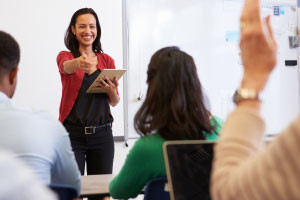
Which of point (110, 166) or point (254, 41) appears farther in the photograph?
point (110, 166)

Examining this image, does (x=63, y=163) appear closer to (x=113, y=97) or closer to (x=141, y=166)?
(x=141, y=166)

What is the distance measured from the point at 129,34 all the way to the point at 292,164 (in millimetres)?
3476

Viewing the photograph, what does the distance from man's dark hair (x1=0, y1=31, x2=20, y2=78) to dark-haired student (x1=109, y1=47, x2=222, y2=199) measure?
523 mm

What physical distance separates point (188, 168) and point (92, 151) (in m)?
1.54

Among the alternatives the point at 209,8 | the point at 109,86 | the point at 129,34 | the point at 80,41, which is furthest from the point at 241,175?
the point at 209,8

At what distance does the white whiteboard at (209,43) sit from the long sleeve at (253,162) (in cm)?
318

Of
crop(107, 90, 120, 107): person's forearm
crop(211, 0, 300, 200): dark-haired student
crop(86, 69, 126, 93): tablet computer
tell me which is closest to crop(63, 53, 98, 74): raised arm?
crop(86, 69, 126, 93): tablet computer

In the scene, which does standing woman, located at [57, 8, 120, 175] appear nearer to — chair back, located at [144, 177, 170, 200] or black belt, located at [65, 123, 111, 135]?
black belt, located at [65, 123, 111, 135]

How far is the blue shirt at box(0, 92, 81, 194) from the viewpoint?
3.84 feet

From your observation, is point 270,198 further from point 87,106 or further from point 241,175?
point 87,106

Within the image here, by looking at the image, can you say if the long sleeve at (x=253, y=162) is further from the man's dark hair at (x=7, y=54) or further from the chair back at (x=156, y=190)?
the man's dark hair at (x=7, y=54)

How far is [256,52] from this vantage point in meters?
0.62

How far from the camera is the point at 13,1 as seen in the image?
3.51m

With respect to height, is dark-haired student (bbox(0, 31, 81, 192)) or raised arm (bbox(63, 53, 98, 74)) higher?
raised arm (bbox(63, 53, 98, 74))
